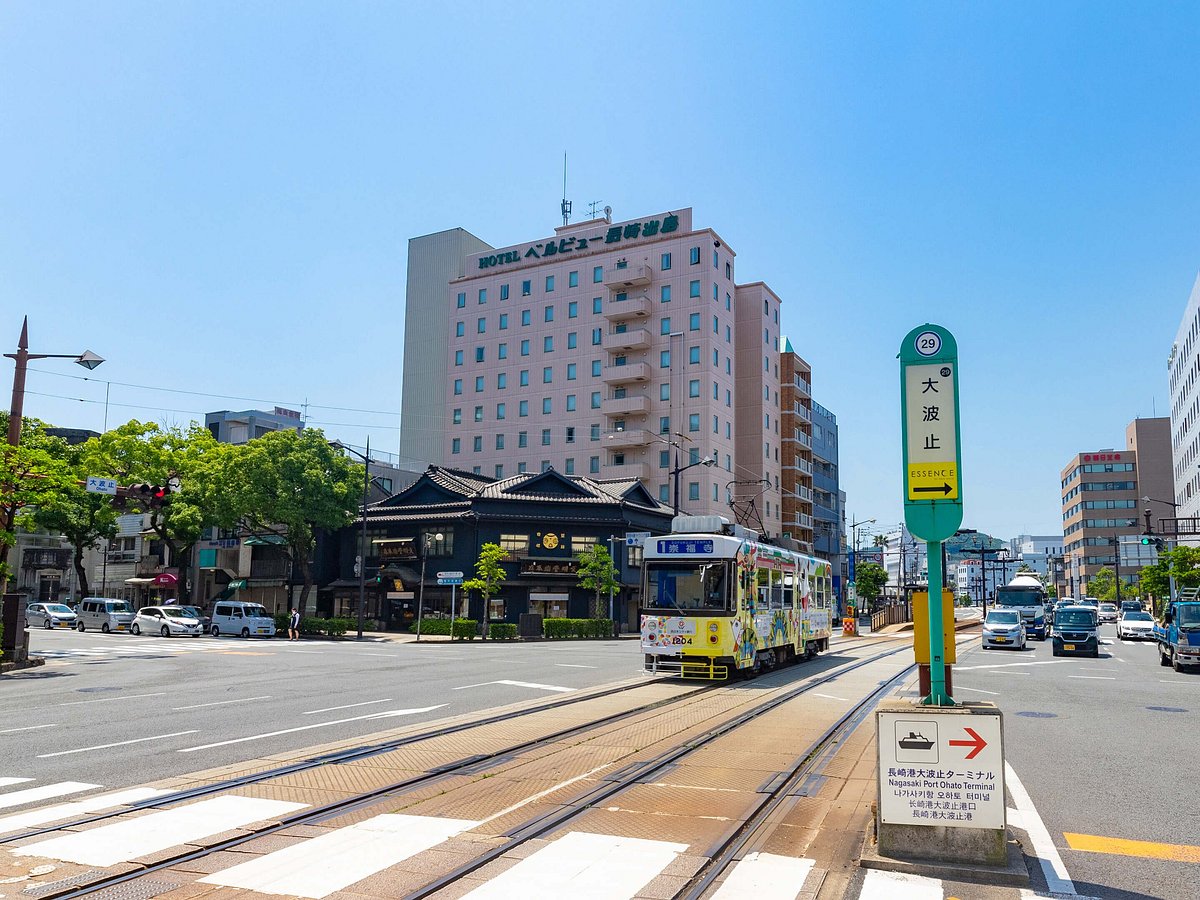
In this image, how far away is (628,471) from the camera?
72.1 meters

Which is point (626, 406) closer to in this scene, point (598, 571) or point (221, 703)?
point (598, 571)

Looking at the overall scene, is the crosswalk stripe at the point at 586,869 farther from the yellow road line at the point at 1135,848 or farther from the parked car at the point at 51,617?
the parked car at the point at 51,617

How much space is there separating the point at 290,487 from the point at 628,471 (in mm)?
26976

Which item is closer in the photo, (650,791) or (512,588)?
(650,791)

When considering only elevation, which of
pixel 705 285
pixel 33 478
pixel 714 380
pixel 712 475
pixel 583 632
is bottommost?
pixel 583 632

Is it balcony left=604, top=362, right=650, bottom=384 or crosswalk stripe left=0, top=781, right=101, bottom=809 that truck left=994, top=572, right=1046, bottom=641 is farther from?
crosswalk stripe left=0, top=781, right=101, bottom=809

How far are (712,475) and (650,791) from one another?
202ft

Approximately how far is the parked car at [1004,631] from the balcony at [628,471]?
3466 cm

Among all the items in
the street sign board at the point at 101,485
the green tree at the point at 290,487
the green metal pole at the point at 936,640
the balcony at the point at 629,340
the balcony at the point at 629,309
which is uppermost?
the balcony at the point at 629,309

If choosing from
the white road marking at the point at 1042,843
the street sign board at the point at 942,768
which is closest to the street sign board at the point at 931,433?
the street sign board at the point at 942,768

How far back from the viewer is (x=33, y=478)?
986 inches

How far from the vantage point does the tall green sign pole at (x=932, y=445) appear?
7.79 metres

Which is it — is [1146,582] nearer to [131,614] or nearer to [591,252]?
[591,252]

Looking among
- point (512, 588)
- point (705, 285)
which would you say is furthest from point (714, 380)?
point (512, 588)
